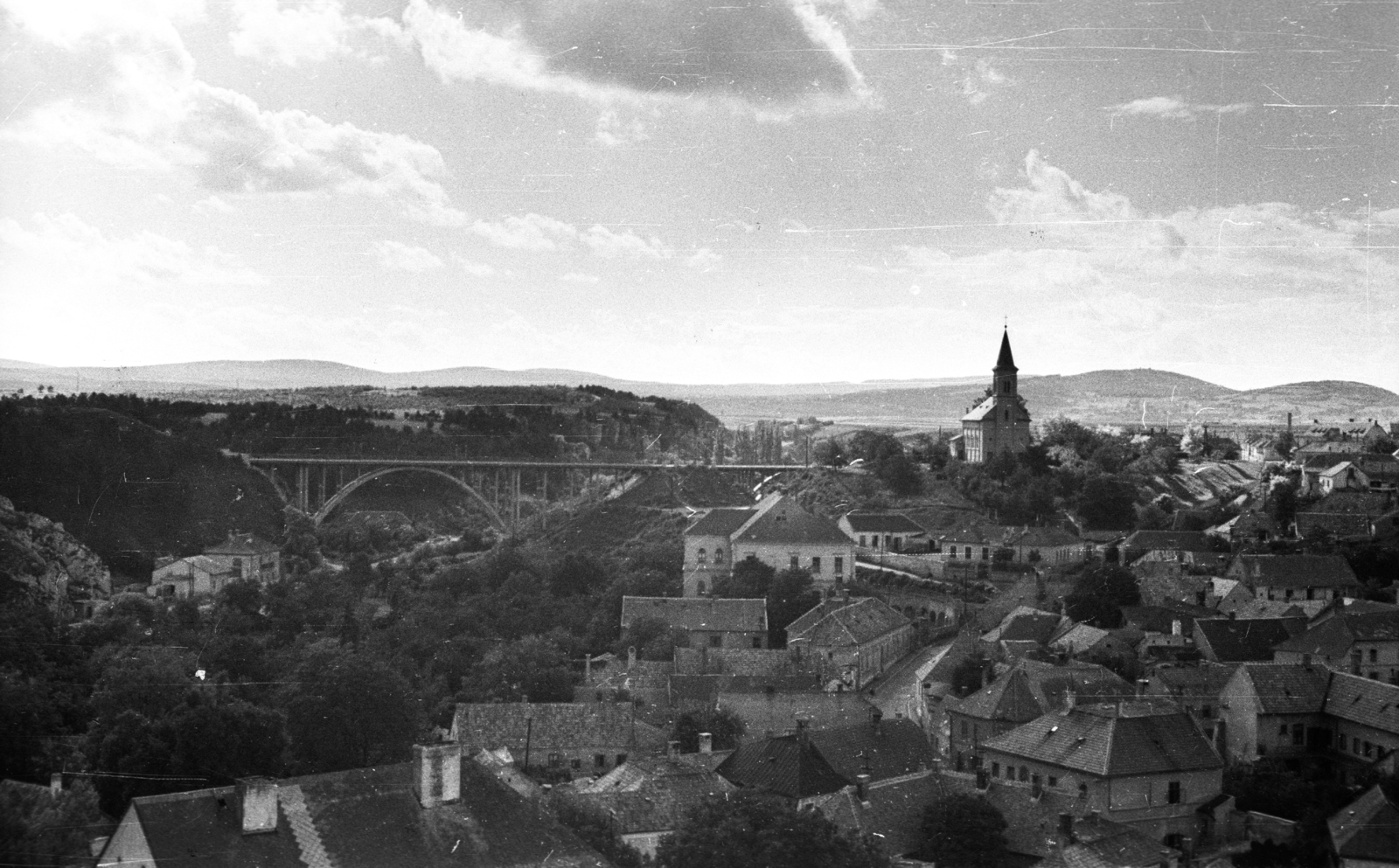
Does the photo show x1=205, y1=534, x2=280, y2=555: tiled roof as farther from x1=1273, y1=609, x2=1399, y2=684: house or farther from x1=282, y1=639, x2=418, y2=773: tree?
x1=1273, y1=609, x2=1399, y2=684: house

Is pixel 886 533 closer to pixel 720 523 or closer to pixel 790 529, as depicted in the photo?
pixel 790 529

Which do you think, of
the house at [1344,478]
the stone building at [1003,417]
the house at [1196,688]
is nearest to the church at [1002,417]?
Answer: the stone building at [1003,417]

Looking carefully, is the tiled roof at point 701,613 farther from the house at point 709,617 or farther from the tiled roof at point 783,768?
the tiled roof at point 783,768

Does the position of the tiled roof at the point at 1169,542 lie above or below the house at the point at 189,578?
above

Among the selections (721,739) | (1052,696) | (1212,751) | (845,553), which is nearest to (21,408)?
(845,553)

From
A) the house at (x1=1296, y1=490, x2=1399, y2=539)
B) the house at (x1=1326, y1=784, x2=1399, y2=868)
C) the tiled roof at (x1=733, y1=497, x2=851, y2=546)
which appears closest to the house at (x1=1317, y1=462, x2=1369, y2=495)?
the house at (x1=1296, y1=490, x2=1399, y2=539)

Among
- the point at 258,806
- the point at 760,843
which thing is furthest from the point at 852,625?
the point at 258,806
